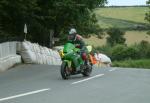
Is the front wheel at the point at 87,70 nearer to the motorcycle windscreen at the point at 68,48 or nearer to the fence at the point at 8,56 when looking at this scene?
the motorcycle windscreen at the point at 68,48

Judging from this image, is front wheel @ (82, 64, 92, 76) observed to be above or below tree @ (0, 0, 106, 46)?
below

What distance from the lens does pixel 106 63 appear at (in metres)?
47.7

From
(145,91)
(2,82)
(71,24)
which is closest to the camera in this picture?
(145,91)

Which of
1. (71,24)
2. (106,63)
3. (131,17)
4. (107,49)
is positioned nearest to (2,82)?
(71,24)

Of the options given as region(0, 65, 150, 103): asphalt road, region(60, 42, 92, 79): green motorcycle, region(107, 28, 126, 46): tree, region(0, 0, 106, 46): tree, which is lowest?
region(107, 28, 126, 46): tree

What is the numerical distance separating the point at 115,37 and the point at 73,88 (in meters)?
73.0

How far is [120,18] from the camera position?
84.9 m

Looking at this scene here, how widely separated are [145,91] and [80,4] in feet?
61.5

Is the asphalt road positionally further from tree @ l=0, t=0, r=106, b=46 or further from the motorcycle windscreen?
tree @ l=0, t=0, r=106, b=46

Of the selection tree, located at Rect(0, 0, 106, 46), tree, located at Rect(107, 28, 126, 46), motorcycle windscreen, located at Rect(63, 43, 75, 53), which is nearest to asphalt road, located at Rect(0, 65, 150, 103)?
motorcycle windscreen, located at Rect(63, 43, 75, 53)

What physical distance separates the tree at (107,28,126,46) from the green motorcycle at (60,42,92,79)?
61.7 metres

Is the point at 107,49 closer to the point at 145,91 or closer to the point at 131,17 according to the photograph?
the point at 131,17

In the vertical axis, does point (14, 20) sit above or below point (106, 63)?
above

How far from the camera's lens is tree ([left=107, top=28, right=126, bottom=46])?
272ft
